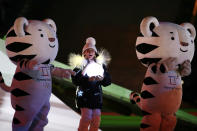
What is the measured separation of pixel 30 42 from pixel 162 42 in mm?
874

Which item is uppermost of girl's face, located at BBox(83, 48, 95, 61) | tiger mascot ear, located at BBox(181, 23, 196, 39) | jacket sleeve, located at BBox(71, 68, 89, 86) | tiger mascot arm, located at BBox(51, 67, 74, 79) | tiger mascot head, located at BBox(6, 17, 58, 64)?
tiger mascot ear, located at BBox(181, 23, 196, 39)

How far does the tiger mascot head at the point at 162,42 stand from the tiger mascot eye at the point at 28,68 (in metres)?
0.64

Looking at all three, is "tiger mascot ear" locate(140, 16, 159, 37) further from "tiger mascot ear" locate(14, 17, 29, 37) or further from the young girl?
"tiger mascot ear" locate(14, 17, 29, 37)

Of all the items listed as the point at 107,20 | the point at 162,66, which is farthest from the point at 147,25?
the point at 107,20

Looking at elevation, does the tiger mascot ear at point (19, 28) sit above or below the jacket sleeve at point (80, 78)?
above

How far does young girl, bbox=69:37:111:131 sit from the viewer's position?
246 cm

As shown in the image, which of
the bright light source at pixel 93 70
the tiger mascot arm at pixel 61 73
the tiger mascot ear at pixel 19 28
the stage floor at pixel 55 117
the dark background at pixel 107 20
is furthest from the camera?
the dark background at pixel 107 20

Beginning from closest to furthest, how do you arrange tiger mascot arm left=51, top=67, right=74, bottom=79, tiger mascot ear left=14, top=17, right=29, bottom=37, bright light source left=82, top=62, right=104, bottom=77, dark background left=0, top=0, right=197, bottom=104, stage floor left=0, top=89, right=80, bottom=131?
tiger mascot ear left=14, top=17, right=29, bottom=37
tiger mascot arm left=51, top=67, right=74, bottom=79
bright light source left=82, top=62, right=104, bottom=77
stage floor left=0, top=89, right=80, bottom=131
dark background left=0, top=0, right=197, bottom=104

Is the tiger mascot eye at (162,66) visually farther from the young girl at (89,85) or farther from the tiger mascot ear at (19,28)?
the tiger mascot ear at (19,28)

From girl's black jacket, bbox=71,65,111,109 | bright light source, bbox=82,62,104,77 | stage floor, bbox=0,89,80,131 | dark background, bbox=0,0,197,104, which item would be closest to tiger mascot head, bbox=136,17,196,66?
bright light source, bbox=82,62,104,77

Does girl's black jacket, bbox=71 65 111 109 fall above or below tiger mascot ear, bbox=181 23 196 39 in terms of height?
below

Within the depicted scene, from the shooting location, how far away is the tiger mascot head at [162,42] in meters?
2.34

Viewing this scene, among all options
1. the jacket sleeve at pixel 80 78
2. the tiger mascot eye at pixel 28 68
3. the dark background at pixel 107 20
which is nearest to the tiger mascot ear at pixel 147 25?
the jacket sleeve at pixel 80 78

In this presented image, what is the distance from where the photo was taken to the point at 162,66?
2.33m
